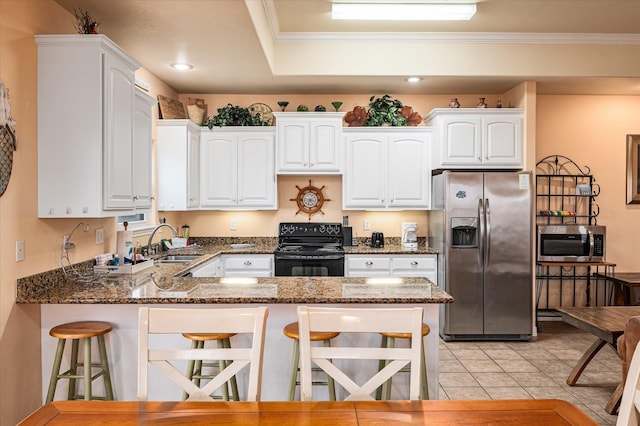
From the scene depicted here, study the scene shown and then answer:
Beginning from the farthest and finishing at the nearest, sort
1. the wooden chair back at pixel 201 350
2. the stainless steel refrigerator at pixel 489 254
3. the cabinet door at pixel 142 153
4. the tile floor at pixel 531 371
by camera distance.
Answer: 1. the stainless steel refrigerator at pixel 489 254
2. the tile floor at pixel 531 371
3. the cabinet door at pixel 142 153
4. the wooden chair back at pixel 201 350

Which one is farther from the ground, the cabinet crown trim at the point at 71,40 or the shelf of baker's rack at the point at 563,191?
the cabinet crown trim at the point at 71,40

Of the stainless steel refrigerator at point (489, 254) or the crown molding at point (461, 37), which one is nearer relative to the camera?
the crown molding at point (461, 37)

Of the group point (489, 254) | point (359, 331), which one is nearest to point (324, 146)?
point (489, 254)

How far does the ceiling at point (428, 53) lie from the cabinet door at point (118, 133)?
0.87m

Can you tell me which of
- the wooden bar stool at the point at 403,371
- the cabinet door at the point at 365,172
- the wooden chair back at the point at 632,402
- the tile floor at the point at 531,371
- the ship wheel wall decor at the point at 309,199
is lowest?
the tile floor at the point at 531,371

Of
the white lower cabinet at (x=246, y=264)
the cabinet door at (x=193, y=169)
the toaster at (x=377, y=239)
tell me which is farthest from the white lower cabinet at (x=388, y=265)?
the cabinet door at (x=193, y=169)

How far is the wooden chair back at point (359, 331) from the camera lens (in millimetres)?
1578

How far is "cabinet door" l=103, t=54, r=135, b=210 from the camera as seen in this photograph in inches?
105

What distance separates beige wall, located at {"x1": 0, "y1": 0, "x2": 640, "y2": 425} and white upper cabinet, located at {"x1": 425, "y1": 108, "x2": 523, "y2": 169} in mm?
163

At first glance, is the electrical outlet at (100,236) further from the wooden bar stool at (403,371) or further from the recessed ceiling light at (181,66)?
the wooden bar stool at (403,371)

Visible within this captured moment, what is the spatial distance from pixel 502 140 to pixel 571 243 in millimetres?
1329

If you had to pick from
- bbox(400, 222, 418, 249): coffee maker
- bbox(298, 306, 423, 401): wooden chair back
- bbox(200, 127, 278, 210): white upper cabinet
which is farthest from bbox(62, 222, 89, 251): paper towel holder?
bbox(400, 222, 418, 249): coffee maker

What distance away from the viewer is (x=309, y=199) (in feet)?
17.5

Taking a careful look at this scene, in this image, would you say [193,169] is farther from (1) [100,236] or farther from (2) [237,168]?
(1) [100,236]
